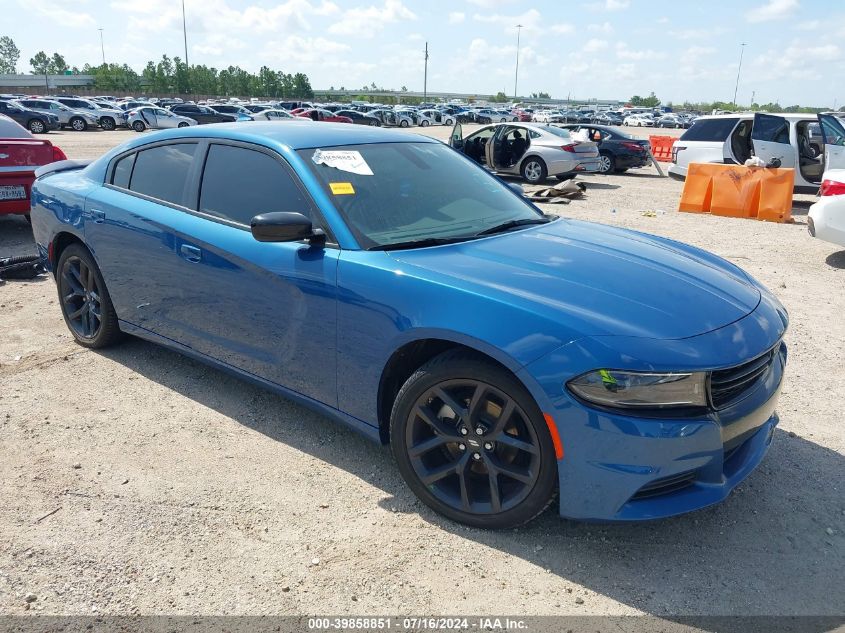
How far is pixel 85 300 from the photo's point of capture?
4.79 meters

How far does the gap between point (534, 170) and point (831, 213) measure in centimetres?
822

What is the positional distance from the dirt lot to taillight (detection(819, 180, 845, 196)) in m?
4.25

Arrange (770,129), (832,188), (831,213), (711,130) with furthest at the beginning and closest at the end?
(711,130), (770,129), (832,188), (831,213)

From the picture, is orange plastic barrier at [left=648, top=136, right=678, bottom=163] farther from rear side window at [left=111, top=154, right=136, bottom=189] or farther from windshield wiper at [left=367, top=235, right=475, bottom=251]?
windshield wiper at [left=367, top=235, right=475, bottom=251]

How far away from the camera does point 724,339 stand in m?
2.63

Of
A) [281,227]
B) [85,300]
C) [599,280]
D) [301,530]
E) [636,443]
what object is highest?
[281,227]

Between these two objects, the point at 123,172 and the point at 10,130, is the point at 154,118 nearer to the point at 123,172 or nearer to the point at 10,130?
the point at 10,130

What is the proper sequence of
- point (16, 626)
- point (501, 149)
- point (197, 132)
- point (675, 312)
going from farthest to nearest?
point (501, 149)
point (197, 132)
point (675, 312)
point (16, 626)

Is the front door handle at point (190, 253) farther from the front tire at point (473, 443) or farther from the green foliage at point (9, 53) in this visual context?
the green foliage at point (9, 53)

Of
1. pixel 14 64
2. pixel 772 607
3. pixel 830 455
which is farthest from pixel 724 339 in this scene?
pixel 14 64

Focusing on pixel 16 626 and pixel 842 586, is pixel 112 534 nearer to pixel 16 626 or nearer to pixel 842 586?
pixel 16 626

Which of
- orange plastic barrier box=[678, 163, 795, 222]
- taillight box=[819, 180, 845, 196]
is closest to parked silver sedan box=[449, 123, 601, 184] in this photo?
orange plastic barrier box=[678, 163, 795, 222]

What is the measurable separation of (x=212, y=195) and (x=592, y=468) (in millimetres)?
2550

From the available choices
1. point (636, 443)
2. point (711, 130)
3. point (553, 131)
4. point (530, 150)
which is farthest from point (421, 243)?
point (553, 131)
